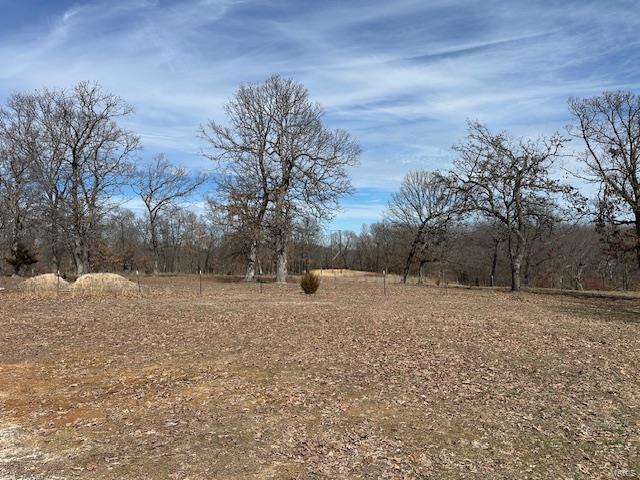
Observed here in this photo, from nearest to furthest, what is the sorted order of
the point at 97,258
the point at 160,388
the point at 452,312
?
the point at 160,388, the point at 452,312, the point at 97,258

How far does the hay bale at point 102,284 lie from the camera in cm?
2042

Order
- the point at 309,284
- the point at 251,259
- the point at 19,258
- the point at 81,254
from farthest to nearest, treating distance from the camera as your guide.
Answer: the point at 19,258 → the point at 81,254 → the point at 251,259 → the point at 309,284

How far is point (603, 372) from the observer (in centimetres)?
795

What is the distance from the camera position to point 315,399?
21.1 ft

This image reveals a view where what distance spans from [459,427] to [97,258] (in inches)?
1617

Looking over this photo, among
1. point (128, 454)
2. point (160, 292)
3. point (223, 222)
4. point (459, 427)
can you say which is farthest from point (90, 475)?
point (223, 222)

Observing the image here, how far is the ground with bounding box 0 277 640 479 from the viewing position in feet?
15.1

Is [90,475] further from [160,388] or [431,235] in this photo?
[431,235]

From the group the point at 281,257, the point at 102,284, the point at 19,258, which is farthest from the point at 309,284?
the point at 19,258

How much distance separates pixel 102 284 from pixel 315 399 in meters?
17.1

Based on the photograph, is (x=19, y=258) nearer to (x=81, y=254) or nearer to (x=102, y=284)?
(x=81, y=254)

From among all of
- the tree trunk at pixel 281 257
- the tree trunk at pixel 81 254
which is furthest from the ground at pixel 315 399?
the tree trunk at pixel 81 254

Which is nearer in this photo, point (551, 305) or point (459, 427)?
point (459, 427)

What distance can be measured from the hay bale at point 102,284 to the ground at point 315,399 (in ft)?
25.2
